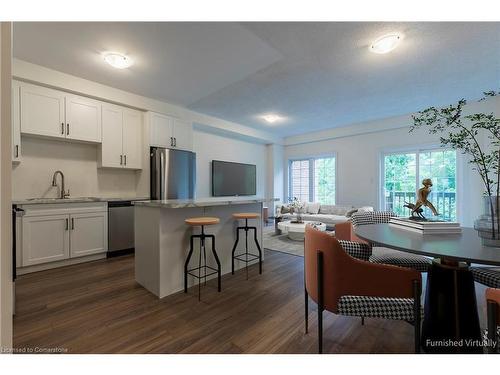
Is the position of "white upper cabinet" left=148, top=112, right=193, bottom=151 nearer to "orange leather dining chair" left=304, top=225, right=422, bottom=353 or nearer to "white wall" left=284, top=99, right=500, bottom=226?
"orange leather dining chair" left=304, top=225, right=422, bottom=353

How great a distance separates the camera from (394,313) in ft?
4.02

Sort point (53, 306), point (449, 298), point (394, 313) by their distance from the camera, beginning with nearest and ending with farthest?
point (394, 313) < point (449, 298) < point (53, 306)

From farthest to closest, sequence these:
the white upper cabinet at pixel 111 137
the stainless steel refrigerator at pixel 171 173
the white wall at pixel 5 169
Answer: the stainless steel refrigerator at pixel 171 173, the white upper cabinet at pixel 111 137, the white wall at pixel 5 169

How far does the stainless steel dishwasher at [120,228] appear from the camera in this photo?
341 cm

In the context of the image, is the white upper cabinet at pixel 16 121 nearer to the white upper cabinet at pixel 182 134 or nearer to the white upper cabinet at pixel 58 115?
the white upper cabinet at pixel 58 115

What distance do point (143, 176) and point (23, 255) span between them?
1826 millimetres

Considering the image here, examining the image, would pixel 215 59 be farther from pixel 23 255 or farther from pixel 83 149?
pixel 23 255

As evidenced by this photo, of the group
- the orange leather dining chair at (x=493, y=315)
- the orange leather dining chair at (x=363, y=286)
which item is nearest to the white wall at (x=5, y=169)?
the orange leather dining chair at (x=363, y=286)

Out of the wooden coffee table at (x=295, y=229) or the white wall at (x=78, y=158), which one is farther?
the wooden coffee table at (x=295, y=229)

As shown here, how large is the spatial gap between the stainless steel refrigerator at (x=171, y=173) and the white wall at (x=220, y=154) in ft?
3.79

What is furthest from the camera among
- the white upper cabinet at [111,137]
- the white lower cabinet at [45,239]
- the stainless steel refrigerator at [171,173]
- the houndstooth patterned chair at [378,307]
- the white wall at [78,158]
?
the stainless steel refrigerator at [171,173]

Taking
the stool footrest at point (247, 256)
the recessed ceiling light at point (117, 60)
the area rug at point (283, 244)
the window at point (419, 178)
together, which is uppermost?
the recessed ceiling light at point (117, 60)

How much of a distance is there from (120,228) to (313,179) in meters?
5.31
